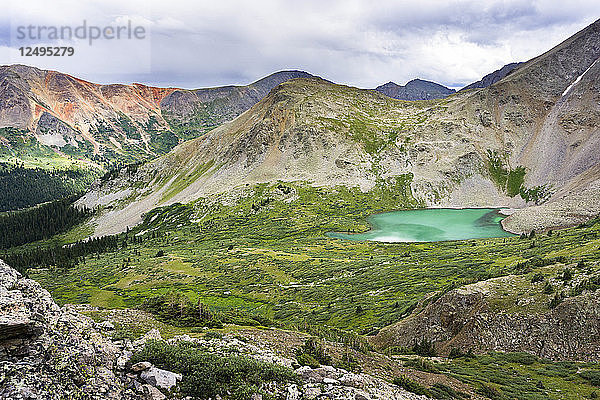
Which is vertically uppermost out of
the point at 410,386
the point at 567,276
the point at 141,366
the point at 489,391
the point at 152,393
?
the point at 141,366

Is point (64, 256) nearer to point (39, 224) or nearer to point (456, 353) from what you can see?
point (39, 224)

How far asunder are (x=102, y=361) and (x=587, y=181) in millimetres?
128596

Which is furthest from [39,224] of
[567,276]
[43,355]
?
[567,276]

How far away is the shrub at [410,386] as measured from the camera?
1479 cm

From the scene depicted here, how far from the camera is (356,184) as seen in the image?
147375mm

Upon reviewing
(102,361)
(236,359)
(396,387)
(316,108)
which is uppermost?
(316,108)

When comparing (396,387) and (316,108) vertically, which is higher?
(316,108)

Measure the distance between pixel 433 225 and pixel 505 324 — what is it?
3452 inches

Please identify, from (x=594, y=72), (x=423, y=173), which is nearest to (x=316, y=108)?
(x=423, y=173)

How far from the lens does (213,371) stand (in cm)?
1214

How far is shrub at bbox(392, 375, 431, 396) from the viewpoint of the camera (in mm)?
14789

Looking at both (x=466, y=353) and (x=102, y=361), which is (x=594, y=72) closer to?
(x=466, y=353)

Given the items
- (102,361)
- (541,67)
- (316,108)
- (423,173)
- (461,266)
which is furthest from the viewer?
(316,108)

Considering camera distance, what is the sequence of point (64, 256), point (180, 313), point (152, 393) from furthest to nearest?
1. point (64, 256)
2. point (180, 313)
3. point (152, 393)
